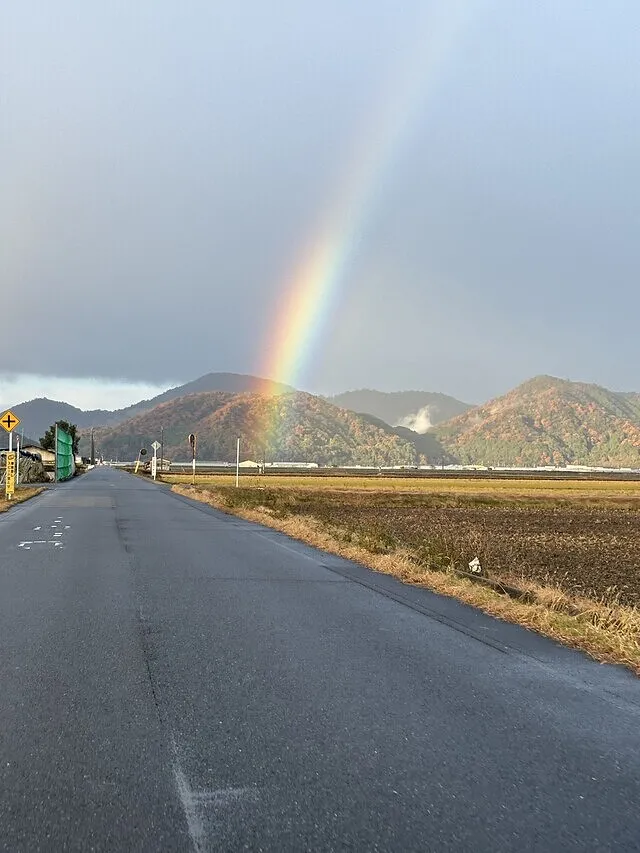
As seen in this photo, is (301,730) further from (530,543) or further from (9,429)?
(9,429)

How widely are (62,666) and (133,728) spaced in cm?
183

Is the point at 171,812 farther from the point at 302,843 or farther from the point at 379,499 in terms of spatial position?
the point at 379,499

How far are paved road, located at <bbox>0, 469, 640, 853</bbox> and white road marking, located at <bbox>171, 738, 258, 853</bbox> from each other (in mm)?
12

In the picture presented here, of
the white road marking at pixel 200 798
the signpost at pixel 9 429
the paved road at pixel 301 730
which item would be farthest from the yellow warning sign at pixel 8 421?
the white road marking at pixel 200 798

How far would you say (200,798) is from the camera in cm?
385

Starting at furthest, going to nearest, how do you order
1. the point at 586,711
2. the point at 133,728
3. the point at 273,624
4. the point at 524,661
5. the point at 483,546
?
the point at 483,546 < the point at 273,624 < the point at 524,661 < the point at 586,711 < the point at 133,728

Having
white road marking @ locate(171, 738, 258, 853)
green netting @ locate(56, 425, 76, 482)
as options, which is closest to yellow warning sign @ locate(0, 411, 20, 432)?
green netting @ locate(56, 425, 76, 482)

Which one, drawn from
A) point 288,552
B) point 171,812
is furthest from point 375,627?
point 288,552

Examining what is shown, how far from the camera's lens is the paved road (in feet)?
11.8

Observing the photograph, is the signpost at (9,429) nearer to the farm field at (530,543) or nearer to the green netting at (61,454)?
the farm field at (530,543)

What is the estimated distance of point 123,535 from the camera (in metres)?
18.7

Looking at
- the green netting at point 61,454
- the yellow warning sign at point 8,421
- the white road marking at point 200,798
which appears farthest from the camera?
the green netting at point 61,454

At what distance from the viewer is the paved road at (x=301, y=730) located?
11.8ft

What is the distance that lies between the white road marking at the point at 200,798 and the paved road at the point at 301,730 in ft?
0.04
